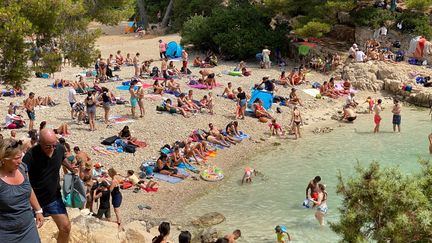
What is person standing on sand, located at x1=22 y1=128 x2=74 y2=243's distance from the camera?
6.21 m

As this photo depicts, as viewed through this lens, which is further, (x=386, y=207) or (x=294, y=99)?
(x=294, y=99)

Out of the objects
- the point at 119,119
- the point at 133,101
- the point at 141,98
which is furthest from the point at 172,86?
the point at 119,119

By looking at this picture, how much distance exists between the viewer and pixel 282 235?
40.3 feet

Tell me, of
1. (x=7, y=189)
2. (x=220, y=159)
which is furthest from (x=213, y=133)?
(x=7, y=189)

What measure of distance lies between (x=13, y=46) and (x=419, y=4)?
24.7 m

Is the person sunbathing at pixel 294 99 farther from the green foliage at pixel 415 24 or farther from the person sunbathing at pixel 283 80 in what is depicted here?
the green foliage at pixel 415 24

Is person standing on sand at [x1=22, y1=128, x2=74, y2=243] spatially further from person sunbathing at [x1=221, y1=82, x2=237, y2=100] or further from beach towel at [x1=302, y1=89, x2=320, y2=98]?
beach towel at [x1=302, y1=89, x2=320, y2=98]

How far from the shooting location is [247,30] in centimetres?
3105

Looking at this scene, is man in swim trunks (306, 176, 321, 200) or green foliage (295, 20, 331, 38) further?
green foliage (295, 20, 331, 38)

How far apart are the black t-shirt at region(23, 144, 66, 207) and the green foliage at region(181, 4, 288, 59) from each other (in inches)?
967

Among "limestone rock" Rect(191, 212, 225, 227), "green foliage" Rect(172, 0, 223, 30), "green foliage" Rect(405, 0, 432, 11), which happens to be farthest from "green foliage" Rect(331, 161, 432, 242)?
"green foliage" Rect(172, 0, 223, 30)

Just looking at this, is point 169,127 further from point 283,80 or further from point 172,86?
point 283,80

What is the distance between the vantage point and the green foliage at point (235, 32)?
30.6m

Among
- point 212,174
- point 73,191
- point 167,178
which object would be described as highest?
point 73,191
